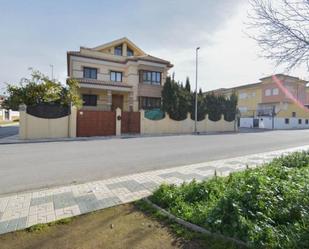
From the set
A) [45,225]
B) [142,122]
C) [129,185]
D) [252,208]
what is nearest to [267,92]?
[142,122]

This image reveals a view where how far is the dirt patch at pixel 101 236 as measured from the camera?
9.41ft

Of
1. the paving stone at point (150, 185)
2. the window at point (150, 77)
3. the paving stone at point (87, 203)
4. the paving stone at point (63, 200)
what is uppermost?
the window at point (150, 77)

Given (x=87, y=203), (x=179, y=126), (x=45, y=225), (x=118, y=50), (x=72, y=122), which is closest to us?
(x=45, y=225)

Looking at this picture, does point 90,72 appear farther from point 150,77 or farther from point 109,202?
point 109,202

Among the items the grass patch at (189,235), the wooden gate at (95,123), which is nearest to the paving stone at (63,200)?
the grass patch at (189,235)

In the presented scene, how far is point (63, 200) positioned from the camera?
4461 mm

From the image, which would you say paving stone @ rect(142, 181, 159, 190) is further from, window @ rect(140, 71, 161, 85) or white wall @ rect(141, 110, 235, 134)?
window @ rect(140, 71, 161, 85)

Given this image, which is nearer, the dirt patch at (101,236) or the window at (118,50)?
the dirt patch at (101,236)

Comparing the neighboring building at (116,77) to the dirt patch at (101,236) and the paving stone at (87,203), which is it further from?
the dirt patch at (101,236)

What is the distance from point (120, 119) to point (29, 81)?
7.59 metres

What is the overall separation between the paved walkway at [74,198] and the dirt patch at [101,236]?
13.5 inches

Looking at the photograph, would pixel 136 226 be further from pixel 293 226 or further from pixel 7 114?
pixel 7 114

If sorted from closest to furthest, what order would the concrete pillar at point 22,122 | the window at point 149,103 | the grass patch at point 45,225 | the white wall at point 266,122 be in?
the grass patch at point 45,225 < the concrete pillar at point 22,122 < the window at point 149,103 < the white wall at point 266,122

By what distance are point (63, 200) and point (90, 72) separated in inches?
894
